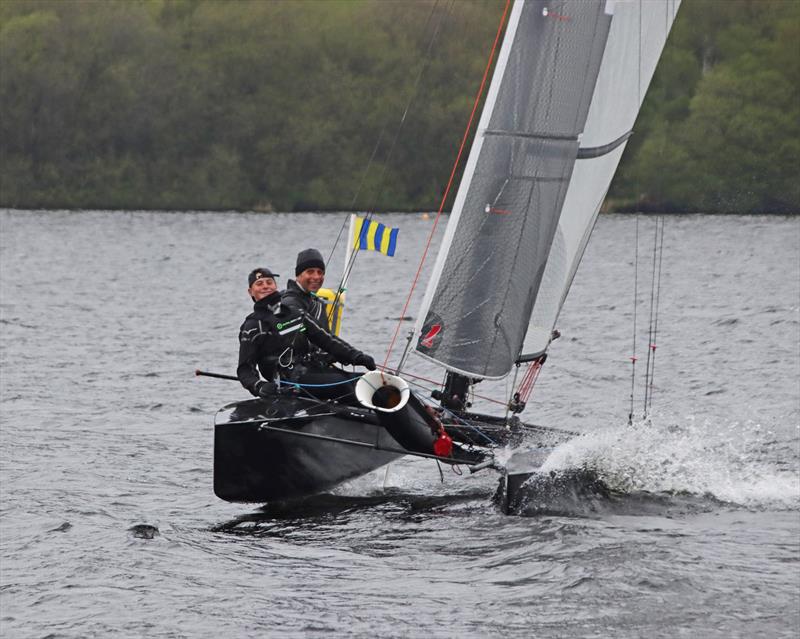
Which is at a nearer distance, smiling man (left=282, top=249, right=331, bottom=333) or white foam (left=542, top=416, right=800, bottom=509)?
smiling man (left=282, top=249, right=331, bottom=333)

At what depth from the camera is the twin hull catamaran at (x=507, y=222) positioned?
11562 millimetres

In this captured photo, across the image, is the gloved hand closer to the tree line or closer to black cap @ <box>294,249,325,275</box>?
black cap @ <box>294,249,325,275</box>

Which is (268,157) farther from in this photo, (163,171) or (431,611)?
(431,611)

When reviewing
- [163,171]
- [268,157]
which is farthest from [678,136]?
[163,171]

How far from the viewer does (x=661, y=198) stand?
5828cm

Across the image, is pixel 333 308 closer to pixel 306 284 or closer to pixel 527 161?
pixel 306 284

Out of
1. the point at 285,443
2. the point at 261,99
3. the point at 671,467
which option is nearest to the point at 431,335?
the point at 285,443

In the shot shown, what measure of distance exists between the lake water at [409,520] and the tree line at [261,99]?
132ft

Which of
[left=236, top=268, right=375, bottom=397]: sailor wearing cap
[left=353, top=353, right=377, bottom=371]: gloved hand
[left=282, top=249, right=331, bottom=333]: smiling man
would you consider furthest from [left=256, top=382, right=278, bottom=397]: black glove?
[left=353, top=353, right=377, bottom=371]: gloved hand

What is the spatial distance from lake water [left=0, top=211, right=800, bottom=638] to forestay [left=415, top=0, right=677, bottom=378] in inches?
54.8

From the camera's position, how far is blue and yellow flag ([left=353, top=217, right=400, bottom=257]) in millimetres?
13578

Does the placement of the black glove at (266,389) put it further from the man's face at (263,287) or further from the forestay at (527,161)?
the forestay at (527,161)

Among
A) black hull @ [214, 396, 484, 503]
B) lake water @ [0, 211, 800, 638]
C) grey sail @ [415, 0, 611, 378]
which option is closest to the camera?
lake water @ [0, 211, 800, 638]

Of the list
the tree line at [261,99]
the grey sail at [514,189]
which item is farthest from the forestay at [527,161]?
the tree line at [261,99]
